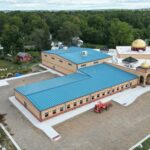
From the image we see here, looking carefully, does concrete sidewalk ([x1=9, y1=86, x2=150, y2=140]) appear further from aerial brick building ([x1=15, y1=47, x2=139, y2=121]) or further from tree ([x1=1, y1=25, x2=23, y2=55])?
tree ([x1=1, y1=25, x2=23, y2=55])

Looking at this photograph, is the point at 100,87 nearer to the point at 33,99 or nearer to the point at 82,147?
the point at 33,99

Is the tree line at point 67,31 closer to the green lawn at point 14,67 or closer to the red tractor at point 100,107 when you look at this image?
the green lawn at point 14,67

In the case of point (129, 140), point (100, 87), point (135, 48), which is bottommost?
point (129, 140)

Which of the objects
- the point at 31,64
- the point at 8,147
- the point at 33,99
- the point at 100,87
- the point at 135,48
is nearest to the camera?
the point at 8,147

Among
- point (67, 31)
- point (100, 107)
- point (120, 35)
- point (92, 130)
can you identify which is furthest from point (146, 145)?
point (67, 31)

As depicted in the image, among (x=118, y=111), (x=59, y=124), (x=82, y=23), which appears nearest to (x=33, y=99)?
(x=59, y=124)

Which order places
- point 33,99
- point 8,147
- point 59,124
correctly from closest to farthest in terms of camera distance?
point 8,147 < point 59,124 < point 33,99

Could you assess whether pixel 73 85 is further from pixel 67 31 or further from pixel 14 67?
pixel 67 31
